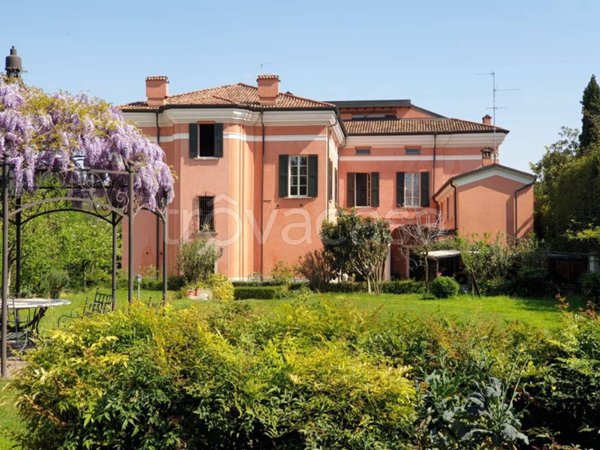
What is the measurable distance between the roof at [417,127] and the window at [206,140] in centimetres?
811

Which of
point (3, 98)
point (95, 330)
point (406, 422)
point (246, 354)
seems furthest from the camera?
point (3, 98)

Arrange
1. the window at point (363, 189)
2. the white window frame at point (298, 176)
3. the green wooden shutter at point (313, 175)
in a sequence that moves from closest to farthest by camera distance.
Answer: the green wooden shutter at point (313, 175)
the white window frame at point (298, 176)
the window at point (363, 189)

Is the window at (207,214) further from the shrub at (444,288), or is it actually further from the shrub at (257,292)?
the shrub at (444,288)

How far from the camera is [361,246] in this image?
21812 mm

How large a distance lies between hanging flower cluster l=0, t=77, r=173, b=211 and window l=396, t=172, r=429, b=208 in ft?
57.9

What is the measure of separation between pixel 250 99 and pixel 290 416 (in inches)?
901

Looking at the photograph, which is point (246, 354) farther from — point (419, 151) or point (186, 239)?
point (419, 151)

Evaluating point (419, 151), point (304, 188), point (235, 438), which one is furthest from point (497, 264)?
point (235, 438)

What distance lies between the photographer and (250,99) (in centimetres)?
2534

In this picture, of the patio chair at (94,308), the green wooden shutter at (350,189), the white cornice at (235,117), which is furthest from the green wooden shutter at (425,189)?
the patio chair at (94,308)

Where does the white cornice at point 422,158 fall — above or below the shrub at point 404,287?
above

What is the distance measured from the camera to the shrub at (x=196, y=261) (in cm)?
2247

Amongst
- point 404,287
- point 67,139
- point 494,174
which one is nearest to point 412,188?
point 494,174

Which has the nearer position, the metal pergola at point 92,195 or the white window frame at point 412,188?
the metal pergola at point 92,195
